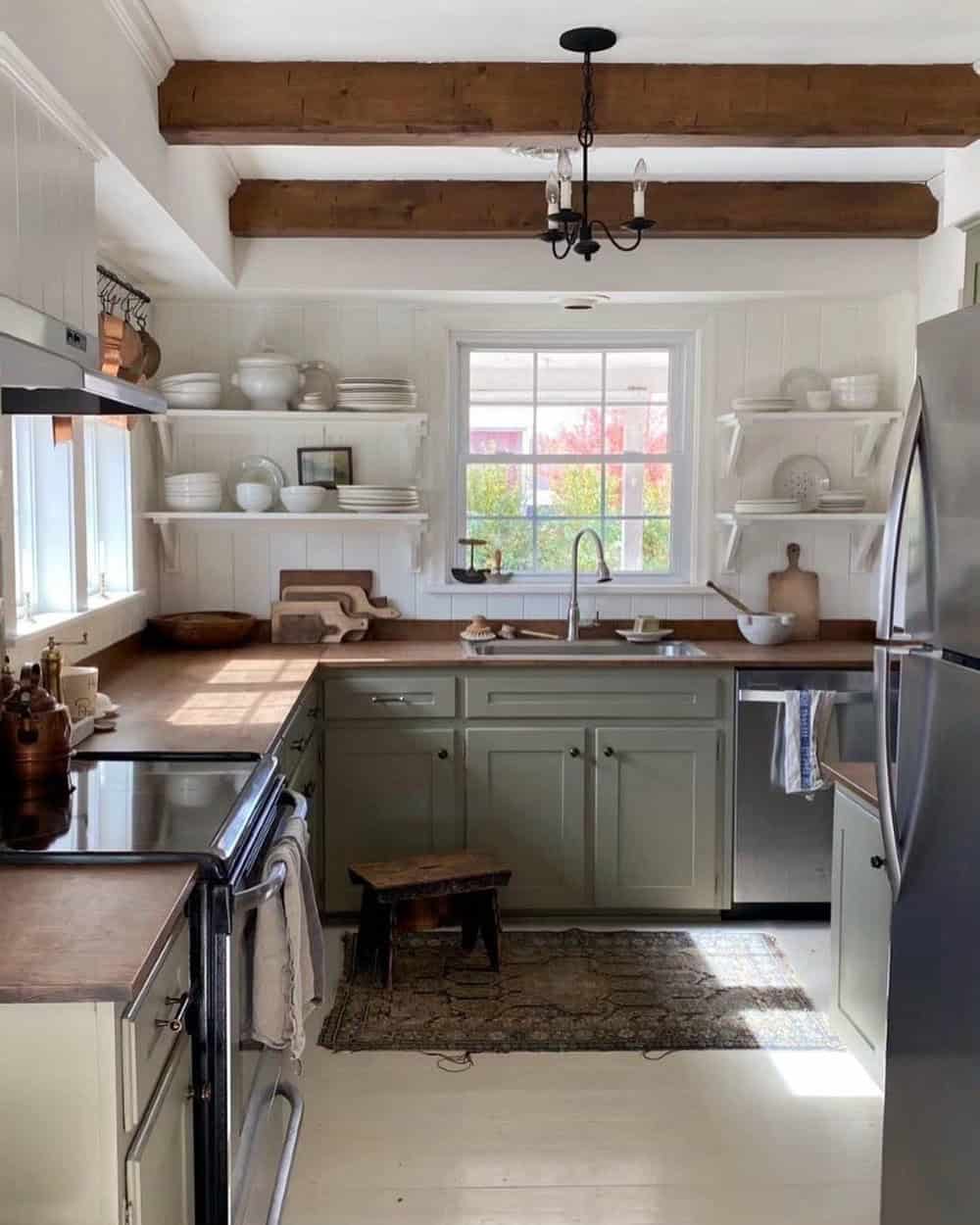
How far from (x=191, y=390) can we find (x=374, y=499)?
0.76 m

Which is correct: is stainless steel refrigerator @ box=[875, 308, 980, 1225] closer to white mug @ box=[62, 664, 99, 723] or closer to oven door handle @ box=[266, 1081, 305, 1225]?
oven door handle @ box=[266, 1081, 305, 1225]

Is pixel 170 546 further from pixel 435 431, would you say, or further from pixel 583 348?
pixel 583 348

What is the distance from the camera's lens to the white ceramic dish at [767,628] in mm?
4320

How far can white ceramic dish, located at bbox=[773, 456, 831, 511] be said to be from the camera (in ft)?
15.0

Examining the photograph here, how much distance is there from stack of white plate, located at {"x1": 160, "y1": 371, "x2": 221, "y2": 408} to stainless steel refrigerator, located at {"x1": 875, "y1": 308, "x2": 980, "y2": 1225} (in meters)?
2.86

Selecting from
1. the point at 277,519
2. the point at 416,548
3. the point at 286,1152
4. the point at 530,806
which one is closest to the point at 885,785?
the point at 286,1152

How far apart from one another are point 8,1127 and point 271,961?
2.36ft

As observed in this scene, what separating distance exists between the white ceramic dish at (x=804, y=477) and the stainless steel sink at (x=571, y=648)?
2.37ft

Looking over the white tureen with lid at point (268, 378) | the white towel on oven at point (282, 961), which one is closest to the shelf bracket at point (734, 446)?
the white tureen with lid at point (268, 378)

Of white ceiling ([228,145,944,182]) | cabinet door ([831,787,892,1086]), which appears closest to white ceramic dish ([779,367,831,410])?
white ceiling ([228,145,944,182])

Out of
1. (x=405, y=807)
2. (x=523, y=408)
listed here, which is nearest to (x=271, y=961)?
(x=405, y=807)

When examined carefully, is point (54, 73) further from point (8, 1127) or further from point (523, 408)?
point (523, 408)

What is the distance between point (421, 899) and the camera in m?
3.58

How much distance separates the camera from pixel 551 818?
4.07 meters
